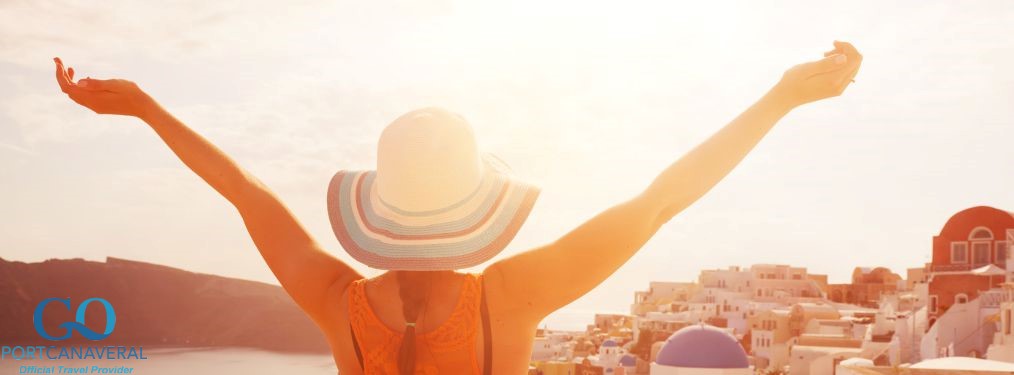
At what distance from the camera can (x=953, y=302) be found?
3506 cm

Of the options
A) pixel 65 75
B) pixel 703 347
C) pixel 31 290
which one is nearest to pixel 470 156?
pixel 65 75

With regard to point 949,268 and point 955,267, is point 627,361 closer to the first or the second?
point 949,268

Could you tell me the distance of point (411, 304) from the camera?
69.1 inches

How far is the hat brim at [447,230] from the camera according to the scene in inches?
68.1

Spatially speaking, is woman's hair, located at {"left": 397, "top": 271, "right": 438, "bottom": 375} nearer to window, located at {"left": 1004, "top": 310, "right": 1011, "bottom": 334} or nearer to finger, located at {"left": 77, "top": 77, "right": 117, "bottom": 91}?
finger, located at {"left": 77, "top": 77, "right": 117, "bottom": 91}

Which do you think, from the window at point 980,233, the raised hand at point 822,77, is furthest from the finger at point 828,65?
the window at point 980,233

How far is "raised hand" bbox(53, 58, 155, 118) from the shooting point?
6.81 feet

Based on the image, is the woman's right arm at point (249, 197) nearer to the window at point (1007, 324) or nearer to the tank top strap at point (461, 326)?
the tank top strap at point (461, 326)

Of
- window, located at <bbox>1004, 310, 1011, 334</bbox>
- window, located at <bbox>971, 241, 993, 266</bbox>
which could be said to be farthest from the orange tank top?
window, located at <bbox>971, 241, 993, 266</bbox>

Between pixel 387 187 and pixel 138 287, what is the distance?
409 ft

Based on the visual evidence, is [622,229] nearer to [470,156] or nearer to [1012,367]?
[470,156]

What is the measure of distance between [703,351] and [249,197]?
27.7 meters

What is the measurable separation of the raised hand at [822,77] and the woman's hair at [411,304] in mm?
701

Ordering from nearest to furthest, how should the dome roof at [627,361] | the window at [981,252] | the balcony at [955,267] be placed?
the balcony at [955,267] < the window at [981,252] < the dome roof at [627,361]
